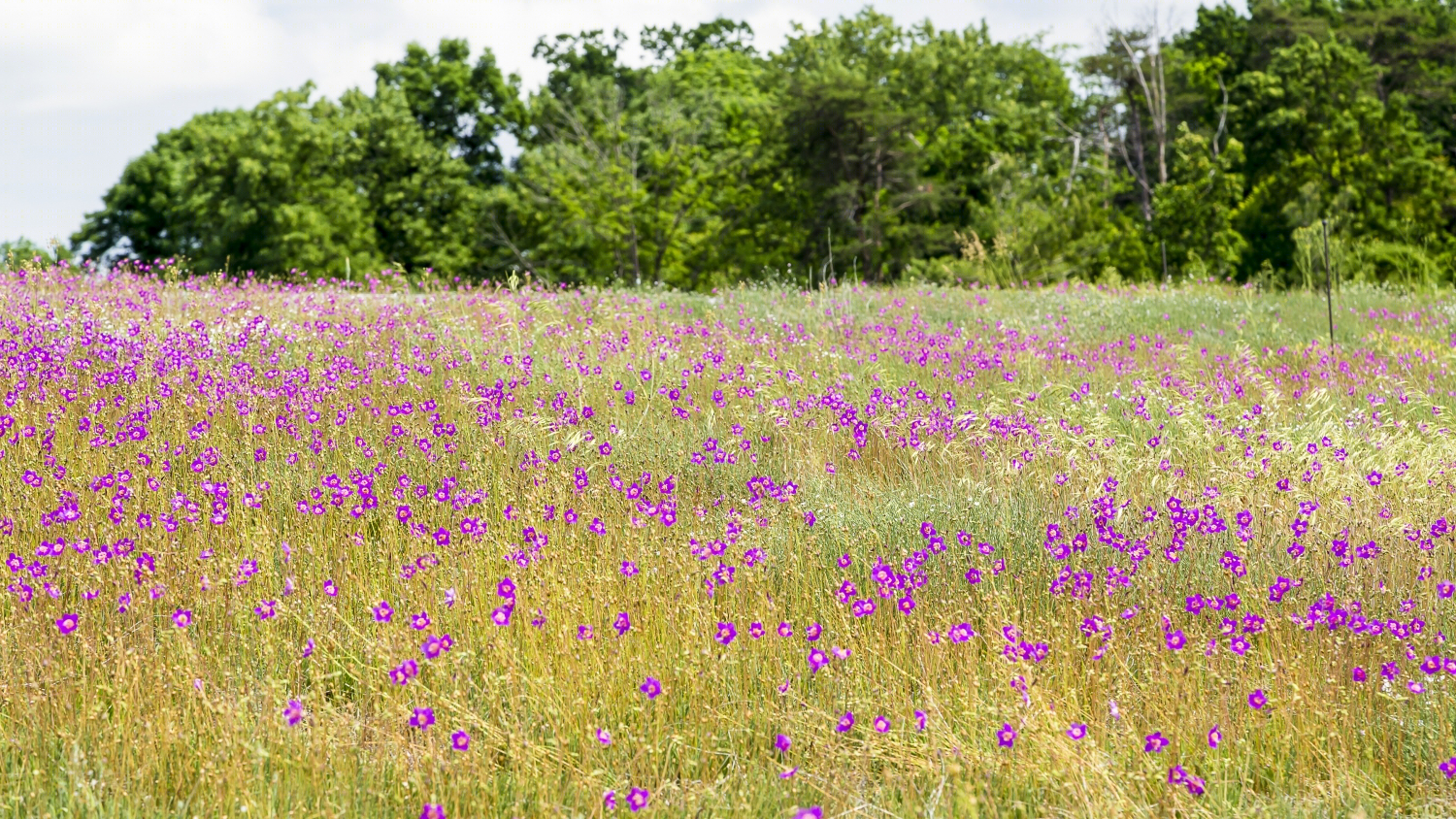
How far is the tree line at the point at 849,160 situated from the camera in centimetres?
2409

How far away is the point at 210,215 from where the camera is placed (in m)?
33.6

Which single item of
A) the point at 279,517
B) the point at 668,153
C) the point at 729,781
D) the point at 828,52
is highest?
the point at 828,52

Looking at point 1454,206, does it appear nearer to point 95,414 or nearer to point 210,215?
point 95,414

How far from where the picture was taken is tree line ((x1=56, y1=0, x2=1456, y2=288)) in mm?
24094

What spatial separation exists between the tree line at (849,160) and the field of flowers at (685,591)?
16137 millimetres

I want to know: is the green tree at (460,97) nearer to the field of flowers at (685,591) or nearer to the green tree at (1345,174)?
the green tree at (1345,174)

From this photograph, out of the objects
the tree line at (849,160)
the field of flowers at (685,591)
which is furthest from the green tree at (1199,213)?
the field of flowers at (685,591)

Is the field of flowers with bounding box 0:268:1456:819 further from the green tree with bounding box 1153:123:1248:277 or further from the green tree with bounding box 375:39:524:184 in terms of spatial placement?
the green tree with bounding box 375:39:524:184

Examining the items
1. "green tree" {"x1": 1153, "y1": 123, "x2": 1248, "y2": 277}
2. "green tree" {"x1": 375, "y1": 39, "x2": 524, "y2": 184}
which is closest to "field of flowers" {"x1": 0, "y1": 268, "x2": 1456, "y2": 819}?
"green tree" {"x1": 1153, "y1": 123, "x2": 1248, "y2": 277}

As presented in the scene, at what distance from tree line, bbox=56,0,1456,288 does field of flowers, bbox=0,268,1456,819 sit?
1614 cm

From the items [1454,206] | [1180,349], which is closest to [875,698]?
[1180,349]

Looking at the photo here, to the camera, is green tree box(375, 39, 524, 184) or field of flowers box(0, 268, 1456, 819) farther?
green tree box(375, 39, 524, 184)

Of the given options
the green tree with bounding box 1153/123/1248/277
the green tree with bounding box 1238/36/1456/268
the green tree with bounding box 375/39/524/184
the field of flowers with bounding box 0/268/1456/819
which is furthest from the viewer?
the green tree with bounding box 375/39/524/184

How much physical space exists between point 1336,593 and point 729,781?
2.31 metres
